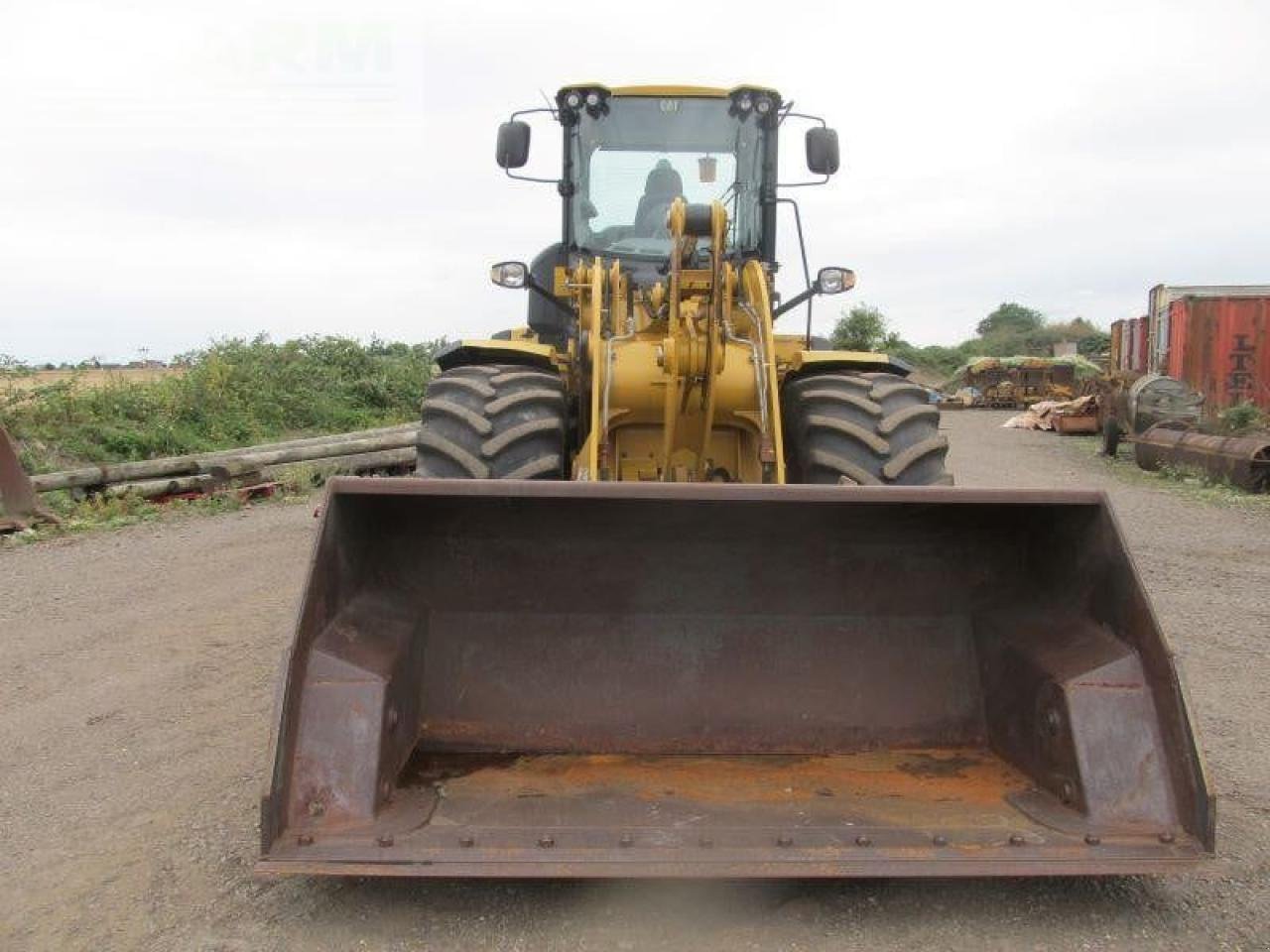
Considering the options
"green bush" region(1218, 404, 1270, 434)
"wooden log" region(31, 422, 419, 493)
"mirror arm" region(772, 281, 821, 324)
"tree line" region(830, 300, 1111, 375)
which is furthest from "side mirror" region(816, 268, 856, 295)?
"tree line" region(830, 300, 1111, 375)

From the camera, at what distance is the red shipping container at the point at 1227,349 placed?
1877 cm

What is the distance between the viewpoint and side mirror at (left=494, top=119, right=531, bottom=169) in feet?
18.5

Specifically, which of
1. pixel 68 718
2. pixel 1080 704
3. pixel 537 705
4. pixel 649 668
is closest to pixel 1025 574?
pixel 1080 704

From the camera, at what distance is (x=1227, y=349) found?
19016 mm

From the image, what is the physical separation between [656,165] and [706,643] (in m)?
2.95

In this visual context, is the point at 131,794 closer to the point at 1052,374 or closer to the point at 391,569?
the point at 391,569

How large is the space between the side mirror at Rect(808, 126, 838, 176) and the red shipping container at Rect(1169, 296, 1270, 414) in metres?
15.2

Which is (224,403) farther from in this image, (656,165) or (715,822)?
(715,822)

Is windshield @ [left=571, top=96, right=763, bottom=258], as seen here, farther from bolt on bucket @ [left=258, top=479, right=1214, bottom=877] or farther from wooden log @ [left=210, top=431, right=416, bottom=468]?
wooden log @ [left=210, top=431, right=416, bottom=468]

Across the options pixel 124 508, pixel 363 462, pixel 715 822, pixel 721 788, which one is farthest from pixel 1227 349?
pixel 715 822

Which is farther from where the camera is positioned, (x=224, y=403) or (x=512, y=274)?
(x=224, y=403)

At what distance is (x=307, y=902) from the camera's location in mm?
3115

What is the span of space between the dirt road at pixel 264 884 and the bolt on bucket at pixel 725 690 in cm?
21

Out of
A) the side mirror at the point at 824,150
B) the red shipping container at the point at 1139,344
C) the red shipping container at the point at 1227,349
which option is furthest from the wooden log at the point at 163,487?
the red shipping container at the point at 1139,344
